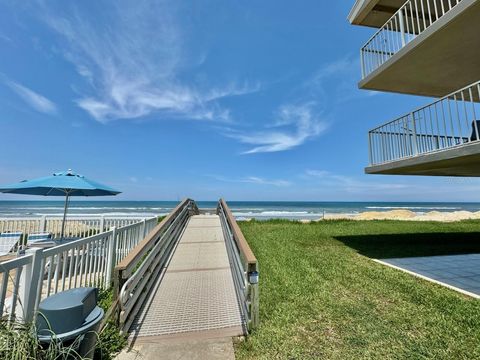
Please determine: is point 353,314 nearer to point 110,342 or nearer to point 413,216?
point 110,342

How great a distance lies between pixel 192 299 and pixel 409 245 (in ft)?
26.2

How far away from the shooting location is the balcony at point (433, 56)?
556 cm

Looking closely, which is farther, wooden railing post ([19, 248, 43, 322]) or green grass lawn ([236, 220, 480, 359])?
green grass lawn ([236, 220, 480, 359])

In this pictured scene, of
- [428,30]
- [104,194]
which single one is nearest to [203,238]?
[104,194]

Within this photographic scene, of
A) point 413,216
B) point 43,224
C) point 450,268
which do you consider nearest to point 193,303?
point 450,268

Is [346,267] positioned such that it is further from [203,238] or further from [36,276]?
[36,276]

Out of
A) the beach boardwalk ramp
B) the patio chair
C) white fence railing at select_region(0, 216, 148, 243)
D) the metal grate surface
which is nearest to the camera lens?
the beach boardwalk ramp

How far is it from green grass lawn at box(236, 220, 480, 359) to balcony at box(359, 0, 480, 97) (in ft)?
17.8

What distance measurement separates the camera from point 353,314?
3.69 meters

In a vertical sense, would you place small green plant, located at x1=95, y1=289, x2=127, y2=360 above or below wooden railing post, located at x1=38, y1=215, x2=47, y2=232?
below

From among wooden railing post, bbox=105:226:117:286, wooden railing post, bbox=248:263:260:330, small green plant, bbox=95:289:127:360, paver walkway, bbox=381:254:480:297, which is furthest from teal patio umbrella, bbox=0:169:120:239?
paver walkway, bbox=381:254:480:297

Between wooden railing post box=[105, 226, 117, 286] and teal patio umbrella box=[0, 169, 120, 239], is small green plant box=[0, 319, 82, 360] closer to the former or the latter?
wooden railing post box=[105, 226, 117, 286]

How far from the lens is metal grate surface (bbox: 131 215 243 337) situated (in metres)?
3.40

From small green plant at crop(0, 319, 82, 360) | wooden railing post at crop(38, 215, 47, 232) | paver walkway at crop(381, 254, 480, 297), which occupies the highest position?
wooden railing post at crop(38, 215, 47, 232)
